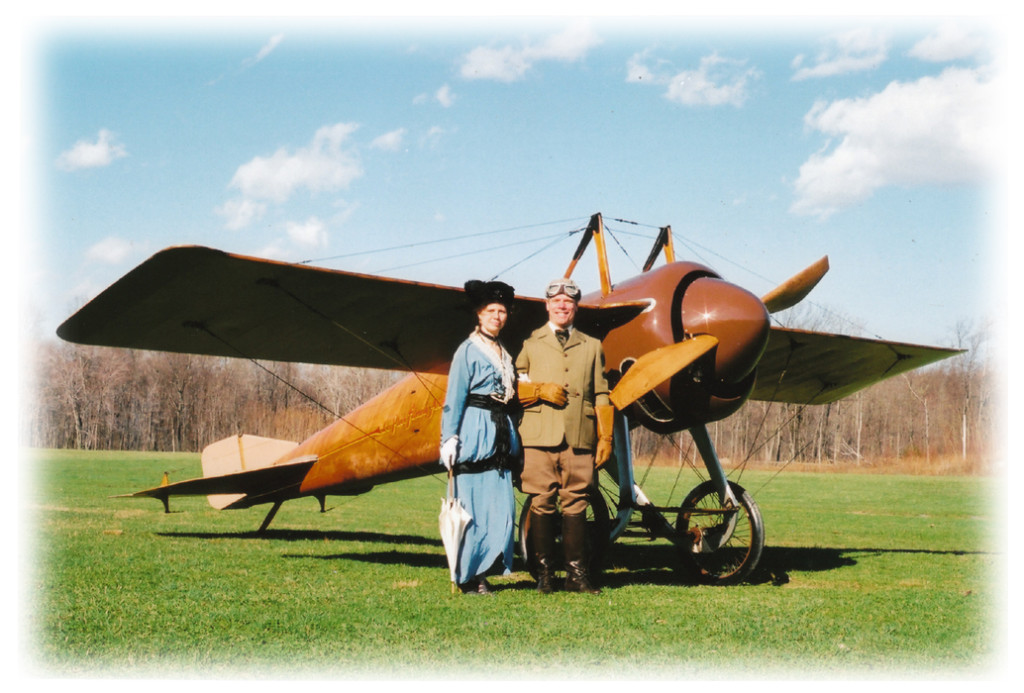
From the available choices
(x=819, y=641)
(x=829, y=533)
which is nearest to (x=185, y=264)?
(x=819, y=641)

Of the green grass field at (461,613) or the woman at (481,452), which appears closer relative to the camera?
the green grass field at (461,613)

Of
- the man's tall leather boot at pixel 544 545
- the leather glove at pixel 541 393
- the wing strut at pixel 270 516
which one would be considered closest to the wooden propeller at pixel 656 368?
the leather glove at pixel 541 393

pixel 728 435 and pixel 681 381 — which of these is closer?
pixel 681 381

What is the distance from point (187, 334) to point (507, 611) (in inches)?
161

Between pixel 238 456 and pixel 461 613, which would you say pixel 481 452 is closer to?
pixel 461 613

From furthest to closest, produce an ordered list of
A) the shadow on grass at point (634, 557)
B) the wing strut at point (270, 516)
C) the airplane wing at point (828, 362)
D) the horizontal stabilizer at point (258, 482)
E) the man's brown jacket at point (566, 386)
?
the wing strut at point (270, 516)
the horizontal stabilizer at point (258, 482)
the airplane wing at point (828, 362)
the shadow on grass at point (634, 557)
the man's brown jacket at point (566, 386)

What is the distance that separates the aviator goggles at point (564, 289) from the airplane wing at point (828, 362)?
2911 millimetres

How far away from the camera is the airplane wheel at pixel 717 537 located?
725cm

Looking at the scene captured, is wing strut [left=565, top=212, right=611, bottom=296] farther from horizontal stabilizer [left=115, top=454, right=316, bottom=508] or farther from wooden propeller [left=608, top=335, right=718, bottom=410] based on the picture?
horizontal stabilizer [left=115, top=454, right=316, bottom=508]

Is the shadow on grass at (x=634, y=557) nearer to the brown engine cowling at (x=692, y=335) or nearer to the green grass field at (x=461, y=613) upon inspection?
the green grass field at (x=461, y=613)

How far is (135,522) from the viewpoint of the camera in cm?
1220

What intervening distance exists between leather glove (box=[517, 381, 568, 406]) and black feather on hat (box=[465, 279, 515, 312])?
0.67 metres

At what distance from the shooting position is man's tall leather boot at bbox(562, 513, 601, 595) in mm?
6160

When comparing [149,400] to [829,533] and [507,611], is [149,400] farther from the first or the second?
[507,611]
